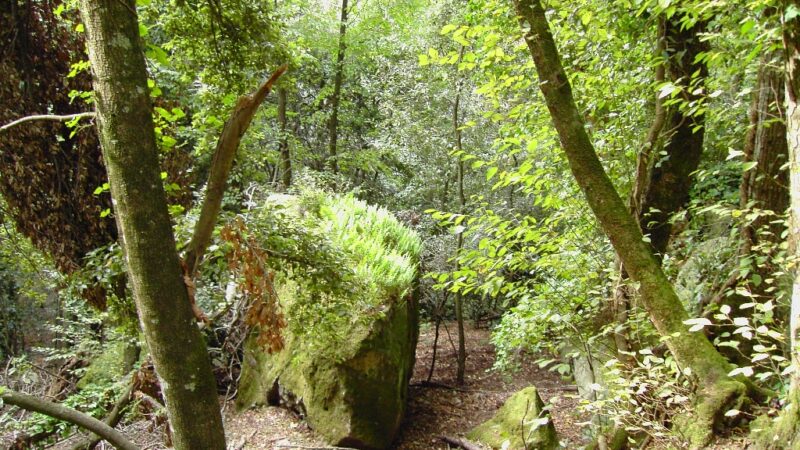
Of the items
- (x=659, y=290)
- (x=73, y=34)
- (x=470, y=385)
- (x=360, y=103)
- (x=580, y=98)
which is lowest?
(x=470, y=385)

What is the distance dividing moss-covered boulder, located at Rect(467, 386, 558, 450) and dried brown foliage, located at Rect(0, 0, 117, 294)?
3969 millimetres

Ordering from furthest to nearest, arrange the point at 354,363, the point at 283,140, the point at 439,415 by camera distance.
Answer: the point at 283,140 → the point at 439,415 → the point at 354,363

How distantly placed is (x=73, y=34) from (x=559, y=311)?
3811mm

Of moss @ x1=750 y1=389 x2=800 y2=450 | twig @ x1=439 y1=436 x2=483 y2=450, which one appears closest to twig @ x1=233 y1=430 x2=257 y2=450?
twig @ x1=439 y1=436 x2=483 y2=450

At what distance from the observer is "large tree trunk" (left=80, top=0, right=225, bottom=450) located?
1577mm

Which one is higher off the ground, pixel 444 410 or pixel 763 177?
pixel 763 177

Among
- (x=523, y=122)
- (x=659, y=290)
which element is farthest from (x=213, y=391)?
(x=523, y=122)

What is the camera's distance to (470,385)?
8344 millimetres

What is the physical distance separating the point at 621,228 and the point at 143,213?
206 cm

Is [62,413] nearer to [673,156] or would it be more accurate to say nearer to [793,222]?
[793,222]

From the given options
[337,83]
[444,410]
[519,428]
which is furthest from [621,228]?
[337,83]

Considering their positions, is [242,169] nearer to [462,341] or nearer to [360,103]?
[462,341]

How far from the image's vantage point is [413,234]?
7504 millimetres

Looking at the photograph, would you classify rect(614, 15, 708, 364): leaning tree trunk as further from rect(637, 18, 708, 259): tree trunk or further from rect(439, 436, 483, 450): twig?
rect(439, 436, 483, 450): twig
